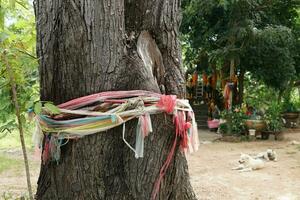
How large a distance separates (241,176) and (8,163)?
5.04 meters

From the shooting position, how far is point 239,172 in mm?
8266

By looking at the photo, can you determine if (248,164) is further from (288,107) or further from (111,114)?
(288,107)

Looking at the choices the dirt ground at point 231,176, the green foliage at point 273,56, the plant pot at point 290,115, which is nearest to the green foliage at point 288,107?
the plant pot at point 290,115

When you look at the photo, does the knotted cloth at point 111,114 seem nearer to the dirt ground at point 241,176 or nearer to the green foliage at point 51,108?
the green foliage at point 51,108

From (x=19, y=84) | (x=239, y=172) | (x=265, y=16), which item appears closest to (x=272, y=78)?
(x=265, y=16)

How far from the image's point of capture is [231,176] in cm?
792

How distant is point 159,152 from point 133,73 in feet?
1.51

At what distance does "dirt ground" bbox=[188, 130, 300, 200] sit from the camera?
6418mm

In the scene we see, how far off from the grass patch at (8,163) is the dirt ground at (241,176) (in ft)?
12.2

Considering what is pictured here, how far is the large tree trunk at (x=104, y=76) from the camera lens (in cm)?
236

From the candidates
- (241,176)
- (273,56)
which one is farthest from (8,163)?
(273,56)

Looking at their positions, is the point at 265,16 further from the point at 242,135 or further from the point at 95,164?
the point at 95,164

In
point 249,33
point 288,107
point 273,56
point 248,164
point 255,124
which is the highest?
point 249,33

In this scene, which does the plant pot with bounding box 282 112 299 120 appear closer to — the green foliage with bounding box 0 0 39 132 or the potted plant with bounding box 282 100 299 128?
the potted plant with bounding box 282 100 299 128
